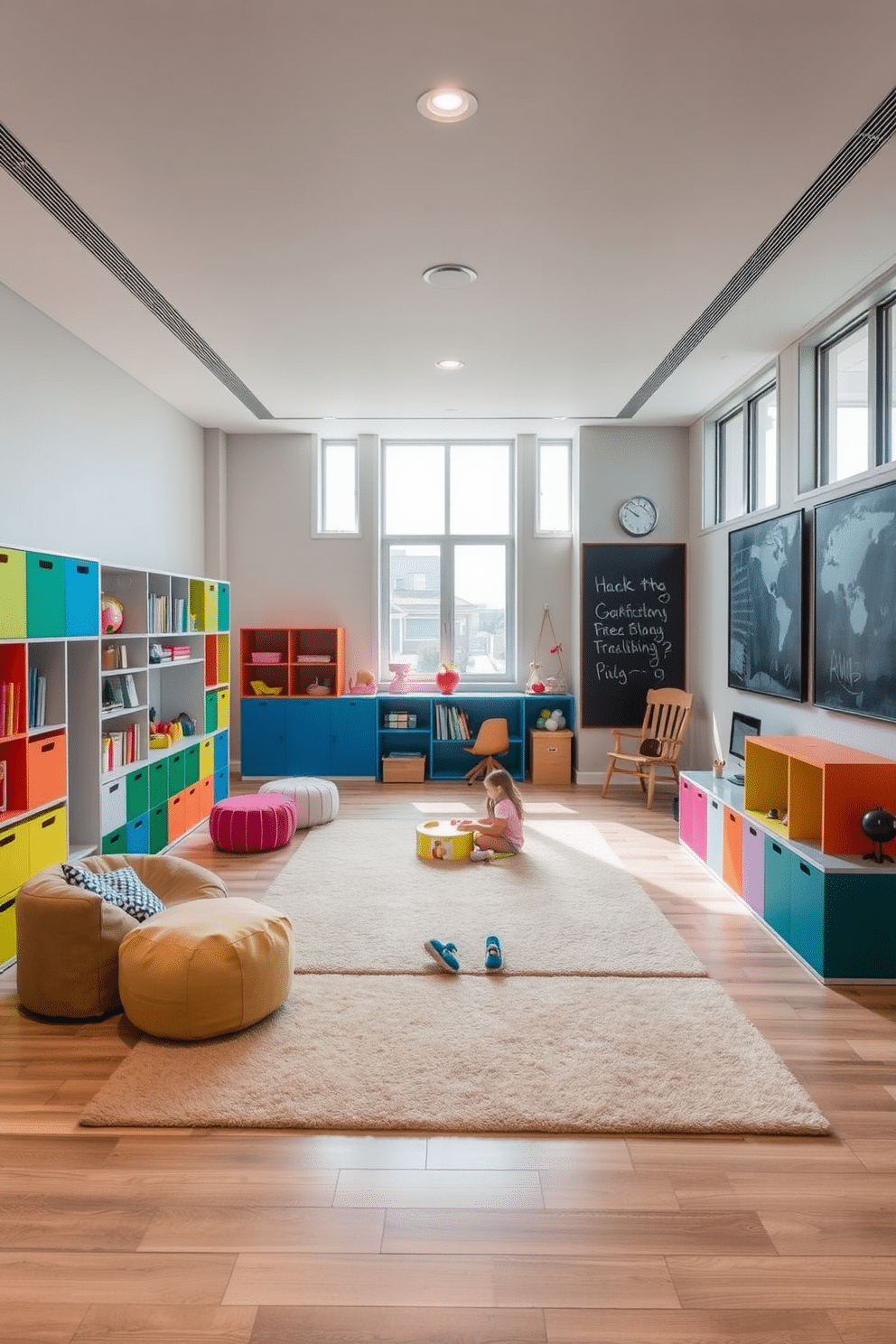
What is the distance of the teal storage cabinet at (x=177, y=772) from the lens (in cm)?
540

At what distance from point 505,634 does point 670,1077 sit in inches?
226

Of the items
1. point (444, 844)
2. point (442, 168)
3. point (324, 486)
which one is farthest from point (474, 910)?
point (324, 486)

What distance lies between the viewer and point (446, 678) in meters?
7.71

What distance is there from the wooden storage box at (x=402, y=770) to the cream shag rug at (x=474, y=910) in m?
1.99

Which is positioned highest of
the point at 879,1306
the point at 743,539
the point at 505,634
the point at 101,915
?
the point at 743,539

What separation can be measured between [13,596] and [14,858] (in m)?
1.09

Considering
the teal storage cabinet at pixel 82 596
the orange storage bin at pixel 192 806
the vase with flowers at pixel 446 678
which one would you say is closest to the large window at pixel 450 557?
the vase with flowers at pixel 446 678

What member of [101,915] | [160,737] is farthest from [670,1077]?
[160,737]

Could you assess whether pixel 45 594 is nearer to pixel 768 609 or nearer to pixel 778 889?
pixel 778 889

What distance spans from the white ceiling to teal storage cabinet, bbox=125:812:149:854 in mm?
2818

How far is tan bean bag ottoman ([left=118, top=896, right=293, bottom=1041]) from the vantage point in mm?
2809

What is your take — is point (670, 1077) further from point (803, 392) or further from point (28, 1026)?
point (803, 392)

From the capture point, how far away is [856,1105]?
2521 mm

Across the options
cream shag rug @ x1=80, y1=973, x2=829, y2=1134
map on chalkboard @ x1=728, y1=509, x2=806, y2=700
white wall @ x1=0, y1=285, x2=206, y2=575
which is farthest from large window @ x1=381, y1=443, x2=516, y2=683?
cream shag rug @ x1=80, y1=973, x2=829, y2=1134
